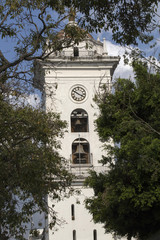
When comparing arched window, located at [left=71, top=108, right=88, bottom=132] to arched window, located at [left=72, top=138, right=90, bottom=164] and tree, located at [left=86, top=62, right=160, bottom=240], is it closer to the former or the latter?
arched window, located at [left=72, top=138, right=90, bottom=164]

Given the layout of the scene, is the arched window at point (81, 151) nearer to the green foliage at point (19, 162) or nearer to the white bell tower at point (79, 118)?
the white bell tower at point (79, 118)

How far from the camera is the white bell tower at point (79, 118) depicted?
106 feet

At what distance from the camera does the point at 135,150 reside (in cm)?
1783

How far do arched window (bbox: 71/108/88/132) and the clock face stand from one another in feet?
2.95

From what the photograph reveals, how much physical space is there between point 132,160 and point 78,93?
1650 cm

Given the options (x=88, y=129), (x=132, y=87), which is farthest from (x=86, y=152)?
(x=132, y=87)

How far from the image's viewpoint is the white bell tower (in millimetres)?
32312

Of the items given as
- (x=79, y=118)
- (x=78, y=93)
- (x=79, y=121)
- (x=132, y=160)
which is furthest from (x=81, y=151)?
(x=132, y=160)

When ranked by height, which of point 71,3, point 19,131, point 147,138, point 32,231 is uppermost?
point 71,3

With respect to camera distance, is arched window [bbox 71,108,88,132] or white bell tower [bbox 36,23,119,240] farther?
arched window [bbox 71,108,88,132]

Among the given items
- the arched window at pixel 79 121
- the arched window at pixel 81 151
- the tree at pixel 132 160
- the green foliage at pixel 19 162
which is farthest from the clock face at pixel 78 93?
the green foliage at pixel 19 162

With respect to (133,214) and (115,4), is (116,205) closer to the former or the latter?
(133,214)

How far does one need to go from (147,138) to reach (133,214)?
12.1ft

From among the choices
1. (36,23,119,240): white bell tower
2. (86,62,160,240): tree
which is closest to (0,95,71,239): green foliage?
(86,62,160,240): tree
